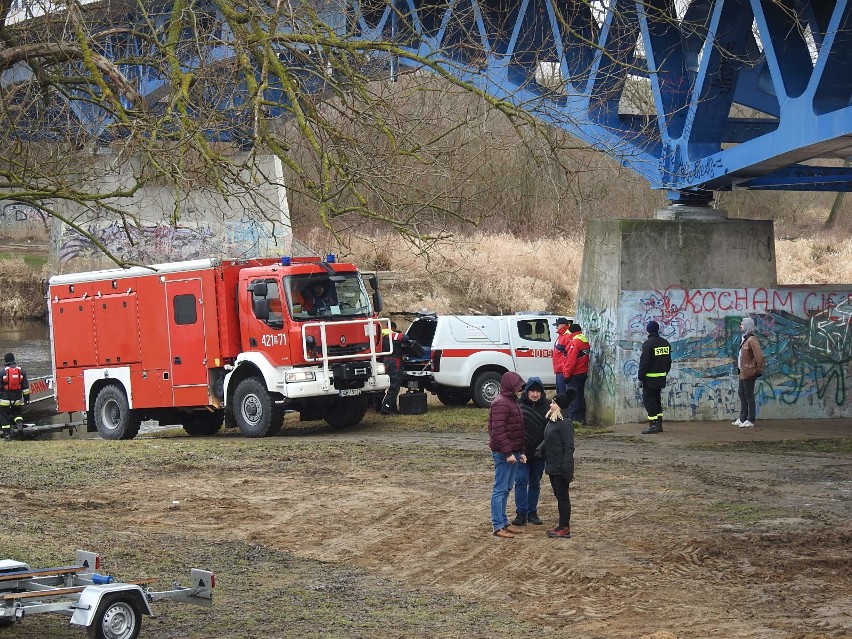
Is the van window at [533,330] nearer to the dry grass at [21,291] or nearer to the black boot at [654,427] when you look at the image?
the black boot at [654,427]

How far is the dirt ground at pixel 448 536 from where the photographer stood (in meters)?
8.65

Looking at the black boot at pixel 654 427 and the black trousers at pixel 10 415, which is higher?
the black trousers at pixel 10 415

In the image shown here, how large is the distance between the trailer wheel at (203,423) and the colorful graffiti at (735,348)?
23.0 feet

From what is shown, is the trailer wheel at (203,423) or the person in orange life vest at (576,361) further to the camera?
the trailer wheel at (203,423)

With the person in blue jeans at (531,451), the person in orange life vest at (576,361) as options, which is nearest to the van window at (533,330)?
the person in orange life vest at (576,361)

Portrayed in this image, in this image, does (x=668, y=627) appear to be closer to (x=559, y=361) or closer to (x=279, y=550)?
(x=279, y=550)

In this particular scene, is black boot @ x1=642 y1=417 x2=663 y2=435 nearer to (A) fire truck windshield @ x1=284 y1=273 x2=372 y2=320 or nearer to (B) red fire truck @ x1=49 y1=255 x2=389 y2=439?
(B) red fire truck @ x1=49 y1=255 x2=389 y2=439

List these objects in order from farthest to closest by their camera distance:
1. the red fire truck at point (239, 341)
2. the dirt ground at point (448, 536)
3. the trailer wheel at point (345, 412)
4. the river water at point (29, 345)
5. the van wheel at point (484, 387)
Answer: the river water at point (29, 345)
the van wheel at point (484, 387)
the trailer wheel at point (345, 412)
the red fire truck at point (239, 341)
the dirt ground at point (448, 536)

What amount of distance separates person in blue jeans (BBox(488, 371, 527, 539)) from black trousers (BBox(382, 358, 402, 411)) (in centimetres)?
1057

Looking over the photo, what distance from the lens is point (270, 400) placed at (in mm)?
19562

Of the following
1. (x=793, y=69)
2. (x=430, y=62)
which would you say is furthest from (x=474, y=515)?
(x=793, y=69)

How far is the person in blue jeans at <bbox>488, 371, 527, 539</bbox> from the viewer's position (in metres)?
11.2

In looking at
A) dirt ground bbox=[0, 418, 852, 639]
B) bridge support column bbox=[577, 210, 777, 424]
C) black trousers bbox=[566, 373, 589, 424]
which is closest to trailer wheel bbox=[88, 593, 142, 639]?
dirt ground bbox=[0, 418, 852, 639]

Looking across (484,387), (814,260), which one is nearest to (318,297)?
(484,387)
